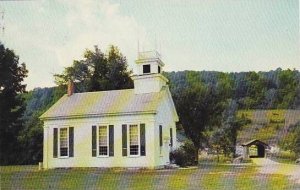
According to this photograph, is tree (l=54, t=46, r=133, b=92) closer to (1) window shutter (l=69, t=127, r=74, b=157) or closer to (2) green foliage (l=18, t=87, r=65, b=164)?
(2) green foliage (l=18, t=87, r=65, b=164)

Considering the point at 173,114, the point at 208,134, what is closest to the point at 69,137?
the point at 173,114

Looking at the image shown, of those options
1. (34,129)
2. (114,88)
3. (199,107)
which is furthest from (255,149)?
(34,129)

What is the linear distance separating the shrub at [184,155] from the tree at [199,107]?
66cm

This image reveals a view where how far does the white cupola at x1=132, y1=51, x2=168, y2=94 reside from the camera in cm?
1844

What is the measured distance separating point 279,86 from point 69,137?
9.50 meters

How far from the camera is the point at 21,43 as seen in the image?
8.66 metres

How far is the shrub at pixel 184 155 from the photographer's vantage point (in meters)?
18.6

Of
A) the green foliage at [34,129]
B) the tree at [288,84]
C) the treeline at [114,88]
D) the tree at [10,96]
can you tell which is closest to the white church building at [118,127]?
the green foliage at [34,129]

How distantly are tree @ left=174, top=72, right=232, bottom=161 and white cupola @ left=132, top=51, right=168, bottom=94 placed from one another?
1262 millimetres

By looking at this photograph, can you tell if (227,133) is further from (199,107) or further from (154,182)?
(154,182)

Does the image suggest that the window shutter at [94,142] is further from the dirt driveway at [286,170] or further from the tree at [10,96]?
the dirt driveway at [286,170]

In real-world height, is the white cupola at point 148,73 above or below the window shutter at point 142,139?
above

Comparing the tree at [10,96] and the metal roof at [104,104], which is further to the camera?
the metal roof at [104,104]

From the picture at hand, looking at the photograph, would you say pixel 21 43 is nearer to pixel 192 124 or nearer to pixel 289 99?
pixel 289 99
